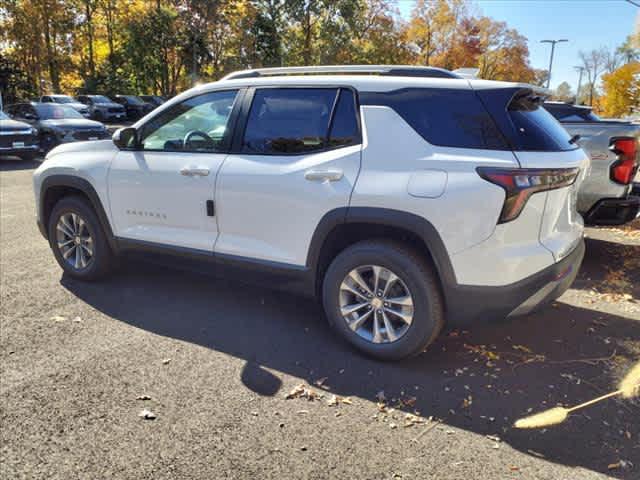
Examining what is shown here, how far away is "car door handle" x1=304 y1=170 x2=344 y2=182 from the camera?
3.32 metres

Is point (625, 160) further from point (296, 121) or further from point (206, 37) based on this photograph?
point (206, 37)

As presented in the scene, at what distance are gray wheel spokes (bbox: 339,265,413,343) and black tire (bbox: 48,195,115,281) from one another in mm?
2489

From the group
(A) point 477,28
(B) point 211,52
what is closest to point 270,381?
(B) point 211,52

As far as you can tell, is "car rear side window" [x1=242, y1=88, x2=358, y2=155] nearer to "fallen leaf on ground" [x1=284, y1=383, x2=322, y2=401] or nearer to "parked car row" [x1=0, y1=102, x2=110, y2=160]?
"fallen leaf on ground" [x1=284, y1=383, x2=322, y2=401]

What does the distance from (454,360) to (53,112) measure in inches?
646

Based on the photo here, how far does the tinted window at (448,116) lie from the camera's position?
302 cm

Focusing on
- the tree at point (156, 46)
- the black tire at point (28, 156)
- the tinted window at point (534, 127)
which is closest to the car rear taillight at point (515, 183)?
the tinted window at point (534, 127)

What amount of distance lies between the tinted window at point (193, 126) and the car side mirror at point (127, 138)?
0.23 feet

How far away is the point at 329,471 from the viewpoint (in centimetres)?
245

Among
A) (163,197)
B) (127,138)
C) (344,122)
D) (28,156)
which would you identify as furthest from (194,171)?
(28,156)

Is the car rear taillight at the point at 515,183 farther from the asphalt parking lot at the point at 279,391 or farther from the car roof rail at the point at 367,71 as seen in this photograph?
the asphalt parking lot at the point at 279,391

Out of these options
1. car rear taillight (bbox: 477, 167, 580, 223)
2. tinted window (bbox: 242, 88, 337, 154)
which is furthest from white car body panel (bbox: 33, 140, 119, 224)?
car rear taillight (bbox: 477, 167, 580, 223)

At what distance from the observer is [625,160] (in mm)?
5059

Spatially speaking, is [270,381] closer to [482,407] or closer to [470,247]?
[482,407]
